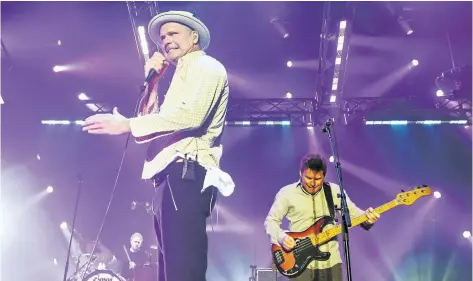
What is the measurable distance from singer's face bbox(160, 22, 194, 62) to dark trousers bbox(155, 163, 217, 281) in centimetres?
58

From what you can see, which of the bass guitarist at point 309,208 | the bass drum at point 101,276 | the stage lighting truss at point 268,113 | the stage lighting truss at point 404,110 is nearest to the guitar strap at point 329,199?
the bass guitarist at point 309,208

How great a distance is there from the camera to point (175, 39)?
2105mm

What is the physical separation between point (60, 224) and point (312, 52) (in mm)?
6388

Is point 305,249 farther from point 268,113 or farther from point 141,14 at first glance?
point 268,113

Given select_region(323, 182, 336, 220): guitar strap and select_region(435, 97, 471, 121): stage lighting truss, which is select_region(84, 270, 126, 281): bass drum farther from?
select_region(435, 97, 471, 121): stage lighting truss

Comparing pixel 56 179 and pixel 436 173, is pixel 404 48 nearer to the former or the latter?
pixel 436 173

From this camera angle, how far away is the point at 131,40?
7730 millimetres

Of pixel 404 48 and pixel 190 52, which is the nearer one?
pixel 190 52

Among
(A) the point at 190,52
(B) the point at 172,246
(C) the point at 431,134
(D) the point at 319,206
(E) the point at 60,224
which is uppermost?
(C) the point at 431,134

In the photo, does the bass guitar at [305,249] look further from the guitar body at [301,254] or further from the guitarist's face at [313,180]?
the guitarist's face at [313,180]

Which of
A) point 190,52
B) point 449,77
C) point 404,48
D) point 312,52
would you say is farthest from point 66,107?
point 190,52

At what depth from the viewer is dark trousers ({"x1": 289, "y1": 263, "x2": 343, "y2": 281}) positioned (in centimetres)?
358

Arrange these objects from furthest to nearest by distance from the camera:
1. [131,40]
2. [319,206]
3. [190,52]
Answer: [131,40] → [319,206] → [190,52]

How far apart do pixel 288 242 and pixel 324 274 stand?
41cm
